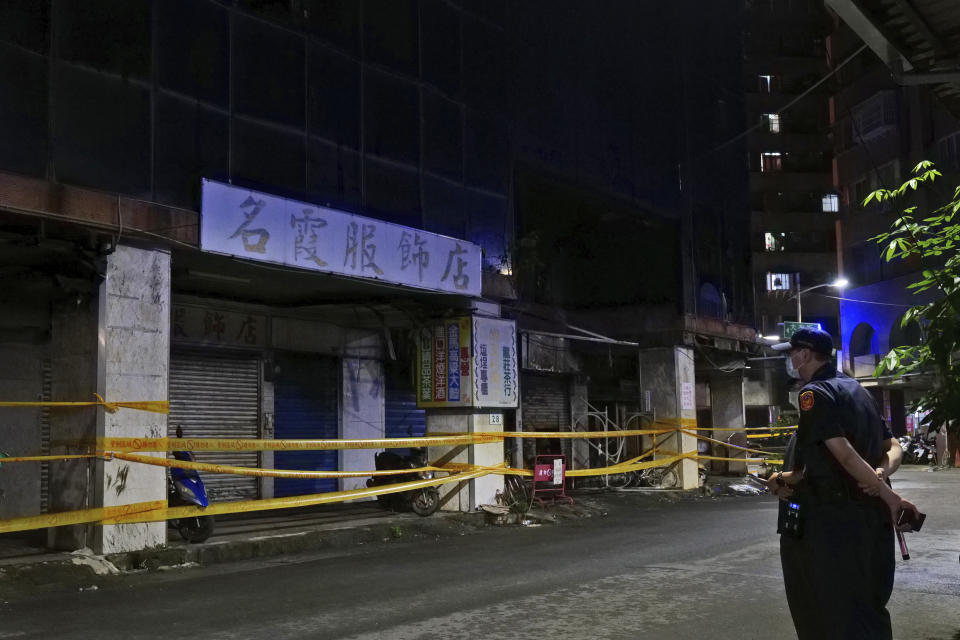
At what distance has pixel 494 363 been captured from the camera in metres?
16.3

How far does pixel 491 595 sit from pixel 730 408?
67.9ft

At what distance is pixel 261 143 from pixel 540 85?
8.85 meters

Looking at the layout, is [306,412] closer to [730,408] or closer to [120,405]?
[120,405]

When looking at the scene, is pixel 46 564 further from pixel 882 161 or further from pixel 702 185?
pixel 882 161

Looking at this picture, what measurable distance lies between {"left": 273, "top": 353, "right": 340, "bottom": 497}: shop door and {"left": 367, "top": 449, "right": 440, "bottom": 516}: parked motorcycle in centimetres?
230

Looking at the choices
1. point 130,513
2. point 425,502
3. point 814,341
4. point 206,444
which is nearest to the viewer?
point 814,341

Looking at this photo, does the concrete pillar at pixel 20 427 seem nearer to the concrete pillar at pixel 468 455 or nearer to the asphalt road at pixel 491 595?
the asphalt road at pixel 491 595

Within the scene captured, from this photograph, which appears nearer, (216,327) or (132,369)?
(132,369)

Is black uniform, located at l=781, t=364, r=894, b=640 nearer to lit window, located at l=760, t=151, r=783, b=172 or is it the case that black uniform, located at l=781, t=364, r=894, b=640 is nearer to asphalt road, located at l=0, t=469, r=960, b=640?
asphalt road, located at l=0, t=469, r=960, b=640

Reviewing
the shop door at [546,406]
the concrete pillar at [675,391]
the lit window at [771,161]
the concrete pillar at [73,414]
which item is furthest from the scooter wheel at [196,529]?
the lit window at [771,161]

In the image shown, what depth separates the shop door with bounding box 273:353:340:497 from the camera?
17.2 metres

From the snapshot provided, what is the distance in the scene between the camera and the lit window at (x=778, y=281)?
6081 centimetres

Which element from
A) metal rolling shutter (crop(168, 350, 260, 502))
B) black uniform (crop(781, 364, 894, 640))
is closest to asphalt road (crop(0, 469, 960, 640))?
black uniform (crop(781, 364, 894, 640))

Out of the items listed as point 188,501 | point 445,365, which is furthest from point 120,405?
point 445,365
